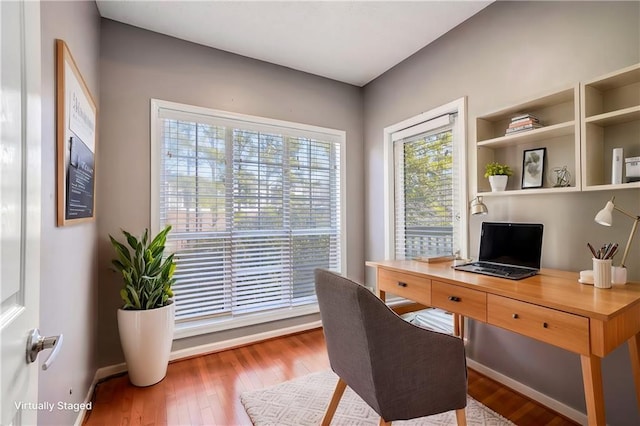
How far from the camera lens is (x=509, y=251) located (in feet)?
6.15

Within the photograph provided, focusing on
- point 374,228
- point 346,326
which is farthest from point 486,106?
point 346,326

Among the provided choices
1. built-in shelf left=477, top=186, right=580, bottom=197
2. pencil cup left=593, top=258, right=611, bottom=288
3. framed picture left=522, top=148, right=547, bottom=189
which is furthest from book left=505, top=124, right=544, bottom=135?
pencil cup left=593, top=258, right=611, bottom=288

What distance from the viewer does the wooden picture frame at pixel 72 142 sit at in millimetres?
1336

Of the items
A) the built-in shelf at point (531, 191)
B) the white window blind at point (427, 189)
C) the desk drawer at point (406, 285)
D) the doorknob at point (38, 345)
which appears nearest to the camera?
the doorknob at point (38, 345)

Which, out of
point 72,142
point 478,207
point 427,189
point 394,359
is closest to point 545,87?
point 478,207

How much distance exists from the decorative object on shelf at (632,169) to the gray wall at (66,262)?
2.56 metres

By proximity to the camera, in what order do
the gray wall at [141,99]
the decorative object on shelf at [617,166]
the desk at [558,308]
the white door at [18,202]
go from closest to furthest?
the white door at [18,202] → the desk at [558,308] → the decorative object on shelf at [617,166] → the gray wall at [141,99]

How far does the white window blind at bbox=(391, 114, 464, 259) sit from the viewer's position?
245 cm

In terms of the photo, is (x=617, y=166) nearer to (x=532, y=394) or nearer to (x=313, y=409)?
(x=532, y=394)

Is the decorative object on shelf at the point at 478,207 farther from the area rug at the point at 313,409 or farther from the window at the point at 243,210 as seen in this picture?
the window at the point at 243,210

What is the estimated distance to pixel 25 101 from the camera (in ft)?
2.06

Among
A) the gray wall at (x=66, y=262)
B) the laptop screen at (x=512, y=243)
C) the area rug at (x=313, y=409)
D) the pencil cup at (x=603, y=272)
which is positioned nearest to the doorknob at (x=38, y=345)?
the gray wall at (x=66, y=262)

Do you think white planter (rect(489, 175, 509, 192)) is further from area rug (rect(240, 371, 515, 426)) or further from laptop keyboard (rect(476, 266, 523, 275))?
area rug (rect(240, 371, 515, 426))

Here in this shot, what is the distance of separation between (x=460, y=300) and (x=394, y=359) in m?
0.65
